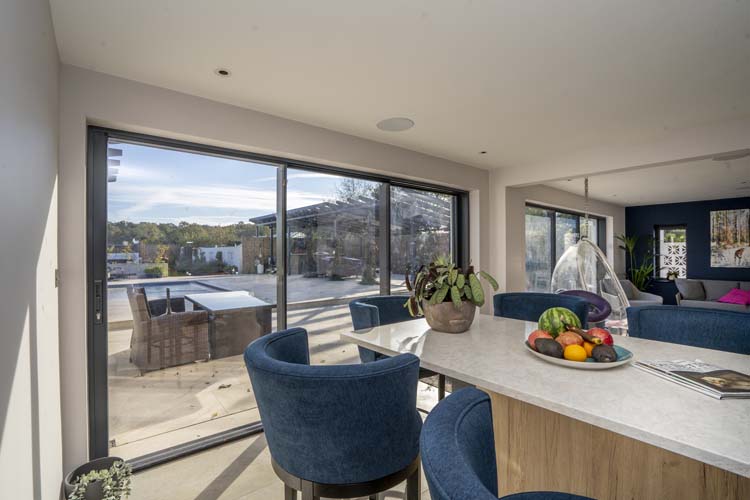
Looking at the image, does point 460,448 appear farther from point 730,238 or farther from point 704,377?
point 730,238

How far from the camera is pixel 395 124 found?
318 cm

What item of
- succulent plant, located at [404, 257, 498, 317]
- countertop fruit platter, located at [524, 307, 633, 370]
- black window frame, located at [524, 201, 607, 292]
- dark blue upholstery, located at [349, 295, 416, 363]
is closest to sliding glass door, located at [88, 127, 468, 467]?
dark blue upholstery, located at [349, 295, 416, 363]

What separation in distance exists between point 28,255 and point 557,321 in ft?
6.50

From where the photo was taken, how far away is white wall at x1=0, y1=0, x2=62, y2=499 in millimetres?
992

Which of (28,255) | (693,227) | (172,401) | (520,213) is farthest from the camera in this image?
(693,227)

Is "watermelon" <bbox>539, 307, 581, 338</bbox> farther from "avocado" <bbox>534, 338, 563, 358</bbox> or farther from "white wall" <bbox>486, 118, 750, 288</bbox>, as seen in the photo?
"white wall" <bbox>486, 118, 750, 288</bbox>

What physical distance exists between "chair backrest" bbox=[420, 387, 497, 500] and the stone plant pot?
1114 millimetres

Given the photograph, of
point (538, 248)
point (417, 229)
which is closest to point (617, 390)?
point (417, 229)

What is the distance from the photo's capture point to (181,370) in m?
2.70

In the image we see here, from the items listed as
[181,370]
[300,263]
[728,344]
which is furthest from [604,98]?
[181,370]

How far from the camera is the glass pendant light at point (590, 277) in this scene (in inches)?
167

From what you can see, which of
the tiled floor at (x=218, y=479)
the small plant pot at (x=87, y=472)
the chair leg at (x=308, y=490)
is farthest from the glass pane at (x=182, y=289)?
the chair leg at (x=308, y=490)

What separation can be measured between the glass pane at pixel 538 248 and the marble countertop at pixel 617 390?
13.9ft

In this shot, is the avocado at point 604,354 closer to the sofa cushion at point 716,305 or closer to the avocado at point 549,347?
the avocado at point 549,347
